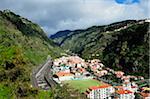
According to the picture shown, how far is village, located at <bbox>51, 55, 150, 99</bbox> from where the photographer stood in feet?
171

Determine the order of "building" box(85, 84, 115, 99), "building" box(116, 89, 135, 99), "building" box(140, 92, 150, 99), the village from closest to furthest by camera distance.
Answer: "building" box(140, 92, 150, 99) < "building" box(116, 89, 135, 99) < the village < "building" box(85, 84, 115, 99)

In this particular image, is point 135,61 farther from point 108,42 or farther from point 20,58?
point 20,58

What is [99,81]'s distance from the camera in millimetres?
68750

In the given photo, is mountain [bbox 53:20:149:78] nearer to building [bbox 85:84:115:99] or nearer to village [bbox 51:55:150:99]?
village [bbox 51:55:150:99]

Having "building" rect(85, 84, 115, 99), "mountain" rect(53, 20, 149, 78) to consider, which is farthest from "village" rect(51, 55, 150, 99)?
"mountain" rect(53, 20, 149, 78)

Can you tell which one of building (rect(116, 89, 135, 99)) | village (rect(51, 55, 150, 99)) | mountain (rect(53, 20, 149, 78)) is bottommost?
building (rect(116, 89, 135, 99))

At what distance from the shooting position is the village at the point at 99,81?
52.1 m

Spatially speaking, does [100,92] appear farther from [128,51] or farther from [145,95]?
[128,51]

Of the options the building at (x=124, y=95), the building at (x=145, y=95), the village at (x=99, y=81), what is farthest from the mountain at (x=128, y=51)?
the building at (x=145, y=95)

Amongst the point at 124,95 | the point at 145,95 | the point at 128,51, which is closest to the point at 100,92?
the point at 124,95

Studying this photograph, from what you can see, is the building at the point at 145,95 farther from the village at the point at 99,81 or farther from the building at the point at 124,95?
the building at the point at 124,95

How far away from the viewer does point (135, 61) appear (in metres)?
80.7

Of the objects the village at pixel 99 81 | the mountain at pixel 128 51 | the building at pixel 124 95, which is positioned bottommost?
the building at pixel 124 95

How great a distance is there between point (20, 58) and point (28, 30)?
94.6m
